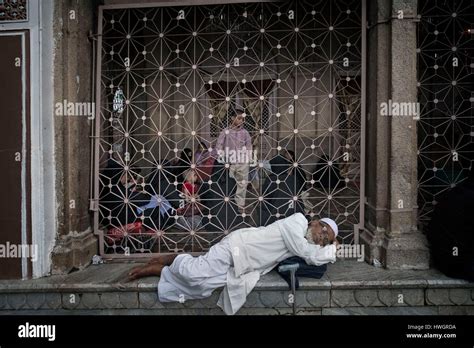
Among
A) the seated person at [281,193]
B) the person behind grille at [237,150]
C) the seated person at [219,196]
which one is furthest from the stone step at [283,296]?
the person behind grille at [237,150]

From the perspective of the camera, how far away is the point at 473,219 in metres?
3.46

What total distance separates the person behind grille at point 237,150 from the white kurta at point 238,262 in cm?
90

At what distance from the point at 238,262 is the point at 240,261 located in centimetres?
2

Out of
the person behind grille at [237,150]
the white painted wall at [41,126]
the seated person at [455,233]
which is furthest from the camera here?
the person behind grille at [237,150]

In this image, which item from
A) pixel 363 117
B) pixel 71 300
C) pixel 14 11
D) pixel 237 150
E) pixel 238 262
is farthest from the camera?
pixel 237 150

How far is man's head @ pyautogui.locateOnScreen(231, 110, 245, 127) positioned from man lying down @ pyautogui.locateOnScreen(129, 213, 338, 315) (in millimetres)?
1405

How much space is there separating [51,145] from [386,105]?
3624 millimetres

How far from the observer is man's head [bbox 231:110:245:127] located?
444 cm

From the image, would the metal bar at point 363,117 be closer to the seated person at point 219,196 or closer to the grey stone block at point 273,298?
the grey stone block at point 273,298

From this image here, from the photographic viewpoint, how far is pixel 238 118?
4.44 meters

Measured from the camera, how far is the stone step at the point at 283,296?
3.58m

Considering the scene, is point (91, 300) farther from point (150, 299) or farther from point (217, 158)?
point (217, 158)

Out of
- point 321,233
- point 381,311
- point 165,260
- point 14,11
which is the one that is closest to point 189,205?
point 165,260

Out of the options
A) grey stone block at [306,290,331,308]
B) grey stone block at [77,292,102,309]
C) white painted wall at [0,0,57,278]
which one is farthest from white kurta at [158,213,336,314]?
white painted wall at [0,0,57,278]
